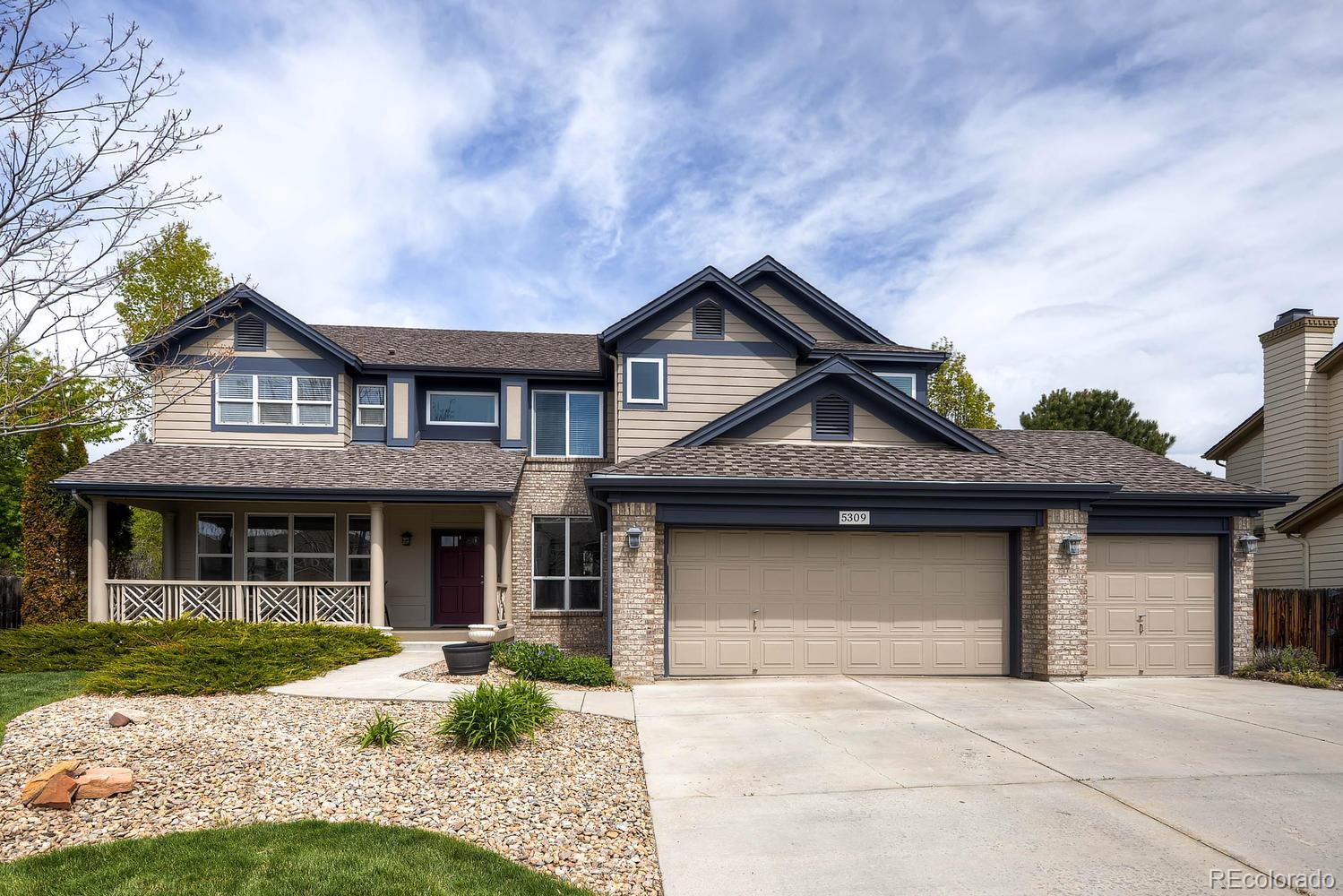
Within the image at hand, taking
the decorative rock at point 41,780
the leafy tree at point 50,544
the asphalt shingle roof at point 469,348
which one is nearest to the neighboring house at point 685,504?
the asphalt shingle roof at point 469,348

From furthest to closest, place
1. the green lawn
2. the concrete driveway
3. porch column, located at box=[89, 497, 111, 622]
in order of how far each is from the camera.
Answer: porch column, located at box=[89, 497, 111, 622]
the green lawn
the concrete driveway

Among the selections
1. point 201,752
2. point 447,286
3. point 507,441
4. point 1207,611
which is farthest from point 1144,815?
point 447,286

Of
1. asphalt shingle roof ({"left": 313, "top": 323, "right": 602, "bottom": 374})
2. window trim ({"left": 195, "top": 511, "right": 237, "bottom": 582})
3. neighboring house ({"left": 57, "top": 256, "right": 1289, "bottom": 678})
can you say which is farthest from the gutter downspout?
window trim ({"left": 195, "top": 511, "right": 237, "bottom": 582})

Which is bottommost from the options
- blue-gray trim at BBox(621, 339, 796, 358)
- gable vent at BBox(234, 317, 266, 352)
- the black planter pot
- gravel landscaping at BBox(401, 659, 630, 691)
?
gravel landscaping at BBox(401, 659, 630, 691)

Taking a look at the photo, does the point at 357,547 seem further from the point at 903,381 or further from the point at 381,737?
the point at 903,381

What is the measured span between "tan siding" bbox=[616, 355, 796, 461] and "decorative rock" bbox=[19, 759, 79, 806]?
1093cm

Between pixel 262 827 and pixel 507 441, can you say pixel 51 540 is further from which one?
pixel 262 827

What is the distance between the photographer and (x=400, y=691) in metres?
10.9

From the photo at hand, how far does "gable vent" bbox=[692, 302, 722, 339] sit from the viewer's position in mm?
16938

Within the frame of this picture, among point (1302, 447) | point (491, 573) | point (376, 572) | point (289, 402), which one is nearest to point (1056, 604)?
point (491, 573)

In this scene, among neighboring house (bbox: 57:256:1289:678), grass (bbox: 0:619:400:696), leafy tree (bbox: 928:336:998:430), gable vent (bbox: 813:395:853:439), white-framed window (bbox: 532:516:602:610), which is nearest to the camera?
grass (bbox: 0:619:400:696)

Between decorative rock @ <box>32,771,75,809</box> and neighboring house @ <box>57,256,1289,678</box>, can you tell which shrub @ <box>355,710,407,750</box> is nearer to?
decorative rock @ <box>32,771,75,809</box>

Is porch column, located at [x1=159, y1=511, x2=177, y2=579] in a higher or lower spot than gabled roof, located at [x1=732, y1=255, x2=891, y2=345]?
lower

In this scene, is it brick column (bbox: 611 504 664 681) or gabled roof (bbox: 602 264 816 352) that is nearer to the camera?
brick column (bbox: 611 504 664 681)
